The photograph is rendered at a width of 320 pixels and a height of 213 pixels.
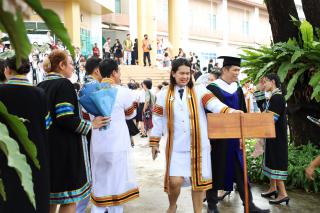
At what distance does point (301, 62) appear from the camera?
19.8 ft

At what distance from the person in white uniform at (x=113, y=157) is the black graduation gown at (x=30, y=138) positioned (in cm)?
138

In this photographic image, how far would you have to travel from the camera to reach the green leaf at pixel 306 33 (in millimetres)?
5863

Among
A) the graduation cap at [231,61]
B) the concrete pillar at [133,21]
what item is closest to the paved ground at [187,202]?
the graduation cap at [231,61]

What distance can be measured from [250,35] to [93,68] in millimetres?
45718

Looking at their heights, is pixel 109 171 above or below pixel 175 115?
below

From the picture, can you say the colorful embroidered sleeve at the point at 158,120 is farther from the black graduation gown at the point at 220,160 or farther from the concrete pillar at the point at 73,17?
the concrete pillar at the point at 73,17

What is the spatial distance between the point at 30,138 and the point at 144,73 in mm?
21581

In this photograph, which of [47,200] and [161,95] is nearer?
[47,200]

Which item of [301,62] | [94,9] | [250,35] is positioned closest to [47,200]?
[301,62]

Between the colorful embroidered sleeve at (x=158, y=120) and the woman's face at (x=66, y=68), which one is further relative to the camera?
the colorful embroidered sleeve at (x=158, y=120)

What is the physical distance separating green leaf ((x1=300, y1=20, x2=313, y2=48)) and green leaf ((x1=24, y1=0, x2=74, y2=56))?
5657 millimetres

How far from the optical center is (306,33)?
590 cm

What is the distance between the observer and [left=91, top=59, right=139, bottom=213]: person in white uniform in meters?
4.51

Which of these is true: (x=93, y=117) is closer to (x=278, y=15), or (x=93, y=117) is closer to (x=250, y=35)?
(x=278, y=15)
